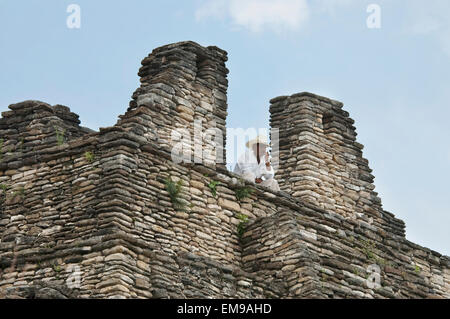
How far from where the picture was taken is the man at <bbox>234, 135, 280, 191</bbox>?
29312 mm

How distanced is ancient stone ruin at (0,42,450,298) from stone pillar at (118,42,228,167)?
0.03 m

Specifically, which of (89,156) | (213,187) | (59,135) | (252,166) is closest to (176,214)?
(213,187)

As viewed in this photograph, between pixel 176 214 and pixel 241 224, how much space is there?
1669mm

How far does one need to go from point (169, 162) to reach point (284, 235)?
2.62 meters

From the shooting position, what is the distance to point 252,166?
29.4 m

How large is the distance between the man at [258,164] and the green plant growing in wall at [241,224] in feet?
4.50

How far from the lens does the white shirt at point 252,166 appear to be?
2931 cm

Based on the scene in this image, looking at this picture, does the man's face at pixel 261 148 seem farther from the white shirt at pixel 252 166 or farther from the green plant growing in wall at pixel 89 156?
the green plant growing in wall at pixel 89 156

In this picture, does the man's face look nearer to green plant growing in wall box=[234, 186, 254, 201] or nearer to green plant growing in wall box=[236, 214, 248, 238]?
green plant growing in wall box=[234, 186, 254, 201]

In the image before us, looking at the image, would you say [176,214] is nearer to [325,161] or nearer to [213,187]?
[213,187]

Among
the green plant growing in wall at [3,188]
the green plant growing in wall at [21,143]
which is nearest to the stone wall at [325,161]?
the green plant growing in wall at [21,143]

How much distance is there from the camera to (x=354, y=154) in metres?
31.6

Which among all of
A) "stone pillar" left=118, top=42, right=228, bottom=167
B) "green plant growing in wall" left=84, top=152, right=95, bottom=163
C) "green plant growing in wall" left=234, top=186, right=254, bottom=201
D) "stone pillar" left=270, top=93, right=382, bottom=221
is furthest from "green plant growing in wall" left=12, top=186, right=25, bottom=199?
"stone pillar" left=270, top=93, right=382, bottom=221
